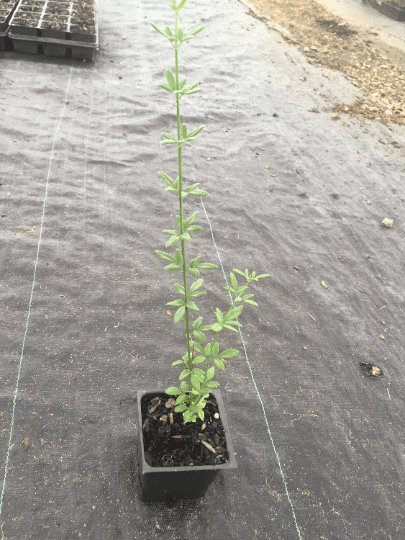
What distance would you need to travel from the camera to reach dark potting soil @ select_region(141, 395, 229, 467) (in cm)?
127

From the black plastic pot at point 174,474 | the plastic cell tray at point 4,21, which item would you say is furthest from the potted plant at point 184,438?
the plastic cell tray at point 4,21

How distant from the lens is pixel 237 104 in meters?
3.60

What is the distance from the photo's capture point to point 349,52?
4.79m

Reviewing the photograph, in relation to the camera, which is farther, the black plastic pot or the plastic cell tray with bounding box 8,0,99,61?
the plastic cell tray with bounding box 8,0,99,61

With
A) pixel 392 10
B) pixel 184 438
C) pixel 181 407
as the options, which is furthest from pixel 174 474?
pixel 392 10

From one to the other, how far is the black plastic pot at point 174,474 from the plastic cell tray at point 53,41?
3379 mm

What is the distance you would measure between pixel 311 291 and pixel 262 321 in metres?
0.37

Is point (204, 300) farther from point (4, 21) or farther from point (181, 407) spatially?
point (4, 21)

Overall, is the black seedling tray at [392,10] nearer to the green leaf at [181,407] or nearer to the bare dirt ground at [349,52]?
the bare dirt ground at [349,52]

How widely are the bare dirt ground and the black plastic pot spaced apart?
3.18m

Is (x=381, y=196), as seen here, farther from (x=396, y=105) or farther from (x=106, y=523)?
(x=106, y=523)

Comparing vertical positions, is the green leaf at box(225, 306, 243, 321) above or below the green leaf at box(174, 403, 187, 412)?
above

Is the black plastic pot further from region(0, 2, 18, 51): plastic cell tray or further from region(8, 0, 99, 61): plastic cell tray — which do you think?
region(0, 2, 18, 51): plastic cell tray

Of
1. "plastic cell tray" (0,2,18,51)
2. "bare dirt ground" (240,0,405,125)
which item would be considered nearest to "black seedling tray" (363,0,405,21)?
"bare dirt ground" (240,0,405,125)
